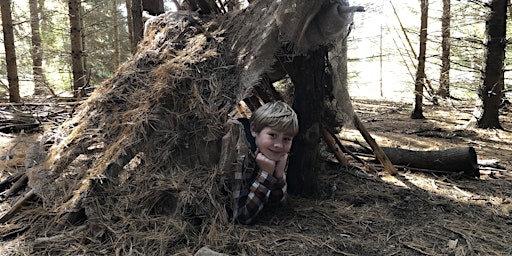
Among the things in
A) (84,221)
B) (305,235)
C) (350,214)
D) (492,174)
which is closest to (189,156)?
(84,221)

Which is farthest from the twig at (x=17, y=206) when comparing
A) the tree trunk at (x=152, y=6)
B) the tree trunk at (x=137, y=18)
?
the tree trunk at (x=152, y=6)

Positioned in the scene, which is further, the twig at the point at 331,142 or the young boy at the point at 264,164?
the twig at the point at 331,142

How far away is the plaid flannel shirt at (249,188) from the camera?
9.09ft

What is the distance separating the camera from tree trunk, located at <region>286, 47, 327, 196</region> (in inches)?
128

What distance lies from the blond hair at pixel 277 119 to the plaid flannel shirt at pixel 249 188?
11.4 inches

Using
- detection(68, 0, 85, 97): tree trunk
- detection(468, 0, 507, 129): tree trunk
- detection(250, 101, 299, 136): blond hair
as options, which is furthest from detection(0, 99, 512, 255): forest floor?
detection(68, 0, 85, 97): tree trunk

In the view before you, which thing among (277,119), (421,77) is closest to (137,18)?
(277,119)

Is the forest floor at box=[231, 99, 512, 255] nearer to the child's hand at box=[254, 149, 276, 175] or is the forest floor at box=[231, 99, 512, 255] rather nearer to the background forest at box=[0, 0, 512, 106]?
the child's hand at box=[254, 149, 276, 175]

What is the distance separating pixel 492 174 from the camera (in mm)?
4402

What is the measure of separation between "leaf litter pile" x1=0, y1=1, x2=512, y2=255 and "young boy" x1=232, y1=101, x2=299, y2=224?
0.14m

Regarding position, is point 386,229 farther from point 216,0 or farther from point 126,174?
point 216,0

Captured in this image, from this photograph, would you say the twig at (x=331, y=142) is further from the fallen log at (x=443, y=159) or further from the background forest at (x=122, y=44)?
the background forest at (x=122, y=44)

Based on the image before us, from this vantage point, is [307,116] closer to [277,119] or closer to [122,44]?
[277,119]

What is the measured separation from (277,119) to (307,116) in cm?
69
